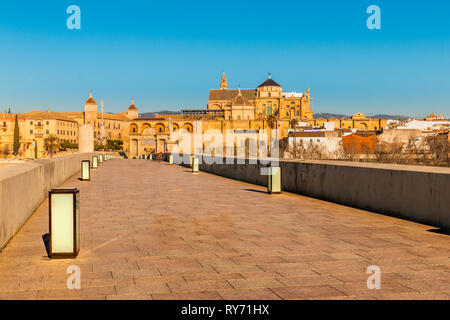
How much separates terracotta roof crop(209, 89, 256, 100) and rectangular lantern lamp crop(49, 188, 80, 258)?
15636cm

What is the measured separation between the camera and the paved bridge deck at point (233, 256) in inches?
179

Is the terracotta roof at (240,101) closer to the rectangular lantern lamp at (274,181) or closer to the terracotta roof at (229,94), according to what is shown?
the terracotta roof at (229,94)

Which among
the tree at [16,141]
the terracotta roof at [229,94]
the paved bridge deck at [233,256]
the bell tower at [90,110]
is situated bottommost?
the paved bridge deck at [233,256]

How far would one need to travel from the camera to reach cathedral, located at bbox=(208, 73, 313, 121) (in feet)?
480

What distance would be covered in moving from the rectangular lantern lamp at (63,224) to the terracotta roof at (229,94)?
6156 inches

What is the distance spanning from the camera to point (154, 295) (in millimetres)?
4367

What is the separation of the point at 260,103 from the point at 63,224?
150931 millimetres

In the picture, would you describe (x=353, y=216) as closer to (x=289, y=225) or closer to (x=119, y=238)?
(x=289, y=225)

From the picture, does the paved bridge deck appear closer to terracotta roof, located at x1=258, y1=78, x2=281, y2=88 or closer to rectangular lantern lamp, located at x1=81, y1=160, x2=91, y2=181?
rectangular lantern lamp, located at x1=81, y1=160, x2=91, y2=181

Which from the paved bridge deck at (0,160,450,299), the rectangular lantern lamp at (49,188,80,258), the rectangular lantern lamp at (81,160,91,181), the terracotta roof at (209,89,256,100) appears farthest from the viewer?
the terracotta roof at (209,89,256,100)

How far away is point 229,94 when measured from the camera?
16250cm

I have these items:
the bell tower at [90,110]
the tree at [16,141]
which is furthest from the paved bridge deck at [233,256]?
the bell tower at [90,110]

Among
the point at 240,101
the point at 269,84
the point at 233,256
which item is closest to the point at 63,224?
the point at 233,256

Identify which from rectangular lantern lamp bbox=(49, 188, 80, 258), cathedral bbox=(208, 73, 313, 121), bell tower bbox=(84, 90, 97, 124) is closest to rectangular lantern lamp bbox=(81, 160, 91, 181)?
rectangular lantern lamp bbox=(49, 188, 80, 258)
